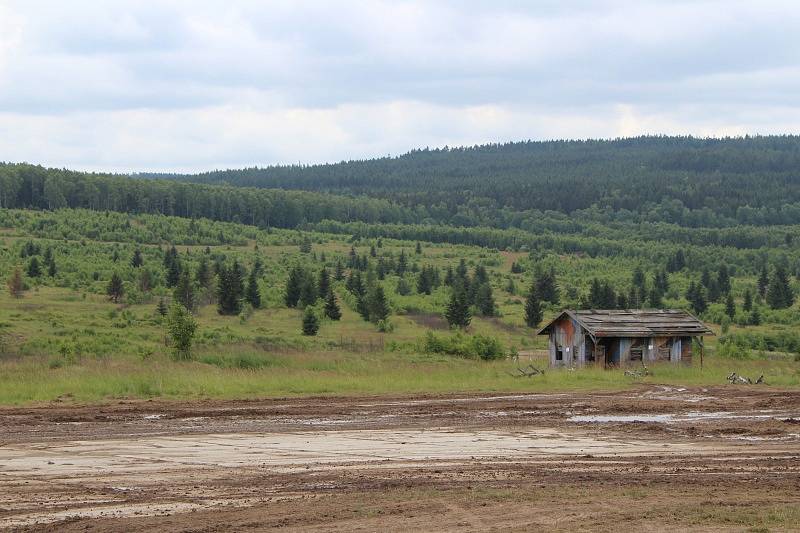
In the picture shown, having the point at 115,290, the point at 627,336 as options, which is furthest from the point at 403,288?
the point at 627,336

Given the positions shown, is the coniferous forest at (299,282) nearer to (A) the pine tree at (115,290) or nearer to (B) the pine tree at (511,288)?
(A) the pine tree at (115,290)

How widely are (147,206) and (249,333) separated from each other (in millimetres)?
117306

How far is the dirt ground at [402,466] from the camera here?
1239 centimetres

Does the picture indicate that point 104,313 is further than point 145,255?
No

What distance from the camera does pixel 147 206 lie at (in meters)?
177

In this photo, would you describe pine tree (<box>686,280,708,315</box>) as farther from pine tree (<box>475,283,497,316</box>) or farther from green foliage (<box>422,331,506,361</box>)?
green foliage (<box>422,331,506,361</box>)

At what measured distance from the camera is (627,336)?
4122cm

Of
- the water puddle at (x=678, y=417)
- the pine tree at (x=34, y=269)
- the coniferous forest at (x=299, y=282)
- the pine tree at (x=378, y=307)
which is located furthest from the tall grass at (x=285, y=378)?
the pine tree at (x=34, y=269)

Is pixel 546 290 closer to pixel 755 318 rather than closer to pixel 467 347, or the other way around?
pixel 755 318

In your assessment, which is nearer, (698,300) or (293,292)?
(293,292)

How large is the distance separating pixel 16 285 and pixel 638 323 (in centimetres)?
Answer: 4967

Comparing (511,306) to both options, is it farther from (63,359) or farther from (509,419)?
(509,419)

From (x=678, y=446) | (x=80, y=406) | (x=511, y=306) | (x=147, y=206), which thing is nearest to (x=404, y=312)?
(x=511, y=306)

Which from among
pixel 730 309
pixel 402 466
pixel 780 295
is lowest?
pixel 730 309
